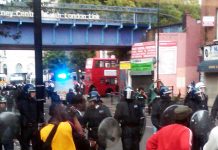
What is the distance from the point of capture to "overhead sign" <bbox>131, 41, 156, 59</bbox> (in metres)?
41.3

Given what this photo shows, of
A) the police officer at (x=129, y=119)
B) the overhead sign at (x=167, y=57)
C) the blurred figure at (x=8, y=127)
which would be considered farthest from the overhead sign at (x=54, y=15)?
the police officer at (x=129, y=119)

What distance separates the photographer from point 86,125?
975cm

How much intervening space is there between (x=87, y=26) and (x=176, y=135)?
36.8 meters

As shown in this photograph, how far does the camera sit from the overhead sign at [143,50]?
41281 mm

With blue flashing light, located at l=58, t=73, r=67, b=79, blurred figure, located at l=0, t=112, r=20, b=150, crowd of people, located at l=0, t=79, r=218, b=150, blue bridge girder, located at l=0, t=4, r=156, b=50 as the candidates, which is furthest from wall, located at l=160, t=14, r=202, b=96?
blurred figure, located at l=0, t=112, r=20, b=150

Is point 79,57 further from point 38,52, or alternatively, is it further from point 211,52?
point 38,52

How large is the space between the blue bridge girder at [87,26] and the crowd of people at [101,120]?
1089 inches

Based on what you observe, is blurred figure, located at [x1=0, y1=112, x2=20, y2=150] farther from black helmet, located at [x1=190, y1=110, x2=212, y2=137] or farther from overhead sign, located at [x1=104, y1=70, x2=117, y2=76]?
overhead sign, located at [x1=104, y1=70, x2=117, y2=76]

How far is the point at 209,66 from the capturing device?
32.4m

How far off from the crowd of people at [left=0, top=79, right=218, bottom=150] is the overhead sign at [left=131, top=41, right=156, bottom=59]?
2989 cm

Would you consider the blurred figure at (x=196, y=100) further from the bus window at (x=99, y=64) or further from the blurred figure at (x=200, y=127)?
the bus window at (x=99, y=64)

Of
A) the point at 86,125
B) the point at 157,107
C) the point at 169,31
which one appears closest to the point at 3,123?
the point at 86,125

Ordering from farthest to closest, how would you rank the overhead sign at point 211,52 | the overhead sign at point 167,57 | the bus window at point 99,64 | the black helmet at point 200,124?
1. the bus window at point 99,64
2. the overhead sign at point 167,57
3. the overhead sign at point 211,52
4. the black helmet at point 200,124

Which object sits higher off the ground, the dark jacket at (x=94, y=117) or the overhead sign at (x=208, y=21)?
the overhead sign at (x=208, y=21)
